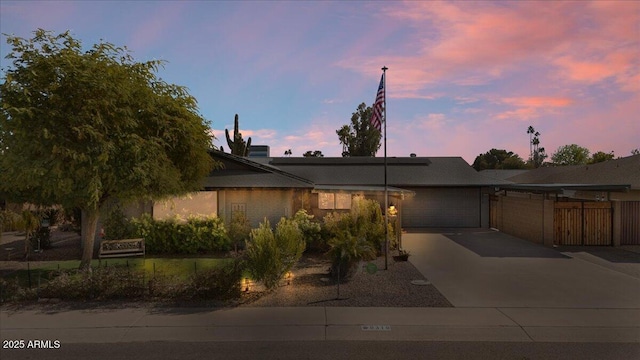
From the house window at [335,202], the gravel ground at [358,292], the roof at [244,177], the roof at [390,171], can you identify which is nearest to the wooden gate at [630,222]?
the roof at [390,171]

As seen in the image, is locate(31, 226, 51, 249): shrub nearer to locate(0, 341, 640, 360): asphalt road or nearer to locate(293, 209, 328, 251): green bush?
locate(293, 209, 328, 251): green bush

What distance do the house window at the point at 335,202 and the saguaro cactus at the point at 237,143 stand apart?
23605mm

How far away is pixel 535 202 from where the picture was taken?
2125cm

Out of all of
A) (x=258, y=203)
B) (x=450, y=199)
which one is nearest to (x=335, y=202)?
(x=258, y=203)

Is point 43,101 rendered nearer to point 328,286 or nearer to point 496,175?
point 328,286

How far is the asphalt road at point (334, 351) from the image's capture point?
7098 millimetres

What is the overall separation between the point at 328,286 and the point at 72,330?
6.57m

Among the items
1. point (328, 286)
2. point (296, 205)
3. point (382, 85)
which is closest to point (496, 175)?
point (296, 205)

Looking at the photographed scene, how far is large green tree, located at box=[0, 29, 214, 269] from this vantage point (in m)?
11.6

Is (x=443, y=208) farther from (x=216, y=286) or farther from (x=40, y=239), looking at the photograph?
(x=40, y=239)

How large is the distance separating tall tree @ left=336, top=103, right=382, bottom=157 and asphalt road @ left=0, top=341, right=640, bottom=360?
5897 centimetres

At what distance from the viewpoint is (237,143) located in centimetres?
4719

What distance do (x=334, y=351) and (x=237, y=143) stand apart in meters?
41.9

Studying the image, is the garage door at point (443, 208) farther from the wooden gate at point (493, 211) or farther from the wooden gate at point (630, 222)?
the wooden gate at point (630, 222)
